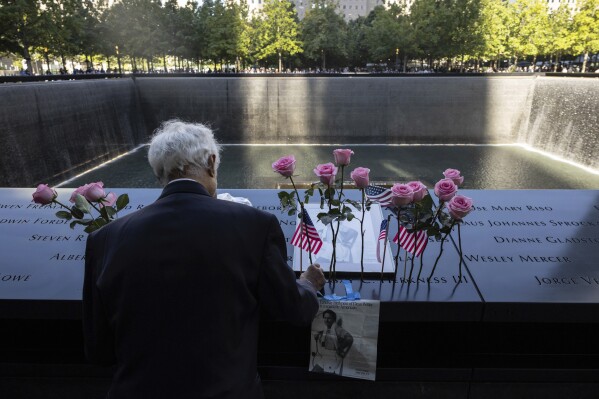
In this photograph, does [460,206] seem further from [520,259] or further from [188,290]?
[188,290]

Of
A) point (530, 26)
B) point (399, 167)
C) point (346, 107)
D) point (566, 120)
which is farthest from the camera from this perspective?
point (530, 26)

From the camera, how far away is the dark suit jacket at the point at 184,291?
133 centimetres

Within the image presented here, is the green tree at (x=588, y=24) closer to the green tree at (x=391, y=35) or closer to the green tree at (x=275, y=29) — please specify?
the green tree at (x=391, y=35)

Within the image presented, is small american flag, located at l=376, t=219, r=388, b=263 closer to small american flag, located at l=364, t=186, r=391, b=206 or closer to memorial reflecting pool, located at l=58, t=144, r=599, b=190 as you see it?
small american flag, located at l=364, t=186, r=391, b=206

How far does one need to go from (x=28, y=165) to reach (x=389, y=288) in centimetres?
1107

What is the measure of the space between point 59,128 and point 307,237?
1206cm

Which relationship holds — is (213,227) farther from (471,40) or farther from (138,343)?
(471,40)

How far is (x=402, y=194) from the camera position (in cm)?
184

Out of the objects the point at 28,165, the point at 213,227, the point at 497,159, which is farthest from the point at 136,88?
the point at 213,227

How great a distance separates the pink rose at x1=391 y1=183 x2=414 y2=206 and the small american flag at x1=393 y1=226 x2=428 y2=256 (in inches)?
12.2

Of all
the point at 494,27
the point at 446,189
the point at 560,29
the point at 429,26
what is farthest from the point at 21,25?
the point at 560,29

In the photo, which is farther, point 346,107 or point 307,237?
point 346,107

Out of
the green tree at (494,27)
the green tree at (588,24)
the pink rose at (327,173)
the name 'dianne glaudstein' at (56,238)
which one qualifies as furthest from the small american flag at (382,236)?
the green tree at (494,27)

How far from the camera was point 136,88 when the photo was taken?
1805cm
